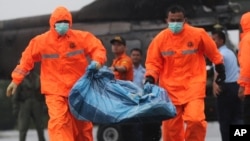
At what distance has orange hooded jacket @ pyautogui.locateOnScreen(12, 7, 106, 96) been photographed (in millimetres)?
11438

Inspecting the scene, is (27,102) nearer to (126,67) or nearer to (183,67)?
(126,67)

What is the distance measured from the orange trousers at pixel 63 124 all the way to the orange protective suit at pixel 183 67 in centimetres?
96

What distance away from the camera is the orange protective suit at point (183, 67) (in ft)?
37.7

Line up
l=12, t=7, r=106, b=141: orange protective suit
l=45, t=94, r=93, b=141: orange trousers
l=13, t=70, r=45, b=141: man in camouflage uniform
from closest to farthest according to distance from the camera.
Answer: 1. l=45, t=94, r=93, b=141: orange trousers
2. l=12, t=7, r=106, b=141: orange protective suit
3. l=13, t=70, r=45, b=141: man in camouflage uniform

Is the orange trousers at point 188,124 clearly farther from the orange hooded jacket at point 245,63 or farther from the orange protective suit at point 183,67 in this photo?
the orange hooded jacket at point 245,63

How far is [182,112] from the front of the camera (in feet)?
38.3

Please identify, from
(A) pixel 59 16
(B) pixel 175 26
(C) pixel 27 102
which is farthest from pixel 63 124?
(C) pixel 27 102

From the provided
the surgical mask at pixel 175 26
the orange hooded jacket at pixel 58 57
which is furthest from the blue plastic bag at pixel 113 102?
the surgical mask at pixel 175 26

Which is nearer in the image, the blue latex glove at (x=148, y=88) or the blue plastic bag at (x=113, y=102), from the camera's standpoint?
the blue plastic bag at (x=113, y=102)

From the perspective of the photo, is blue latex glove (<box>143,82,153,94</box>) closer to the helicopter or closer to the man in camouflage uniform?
the man in camouflage uniform

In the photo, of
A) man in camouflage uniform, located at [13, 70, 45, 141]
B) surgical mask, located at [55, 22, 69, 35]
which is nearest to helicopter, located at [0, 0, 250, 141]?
man in camouflage uniform, located at [13, 70, 45, 141]

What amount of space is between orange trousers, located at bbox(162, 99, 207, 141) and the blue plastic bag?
237mm

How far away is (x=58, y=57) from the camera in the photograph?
450 inches

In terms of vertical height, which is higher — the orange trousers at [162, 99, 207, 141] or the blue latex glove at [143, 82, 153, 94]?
the blue latex glove at [143, 82, 153, 94]
